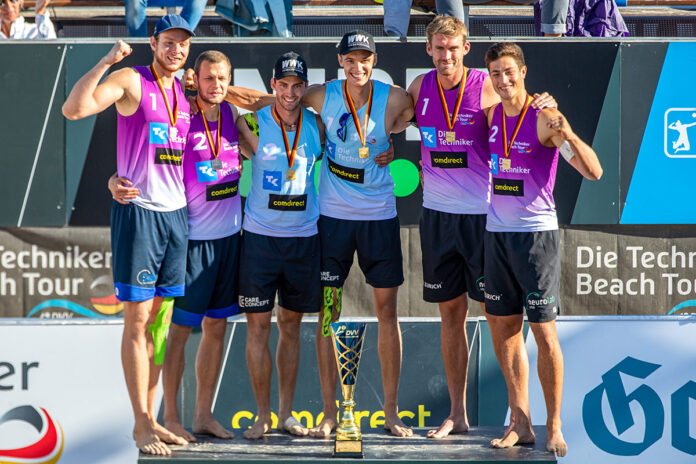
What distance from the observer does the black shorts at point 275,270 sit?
4.20 metres

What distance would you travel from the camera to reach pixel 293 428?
4.23m

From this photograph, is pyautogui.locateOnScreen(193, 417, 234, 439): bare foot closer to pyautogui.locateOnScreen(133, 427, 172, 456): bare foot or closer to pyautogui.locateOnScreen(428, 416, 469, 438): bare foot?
pyautogui.locateOnScreen(133, 427, 172, 456): bare foot

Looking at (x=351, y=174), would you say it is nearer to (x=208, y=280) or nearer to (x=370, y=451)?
(x=208, y=280)

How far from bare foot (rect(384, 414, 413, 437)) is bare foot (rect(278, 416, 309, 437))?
433 millimetres

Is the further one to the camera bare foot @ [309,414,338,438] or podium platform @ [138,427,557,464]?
bare foot @ [309,414,338,438]

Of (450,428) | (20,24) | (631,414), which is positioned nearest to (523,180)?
(450,428)

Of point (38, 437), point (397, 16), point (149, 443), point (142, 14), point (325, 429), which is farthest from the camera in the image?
point (142, 14)

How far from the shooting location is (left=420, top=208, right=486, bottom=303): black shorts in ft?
13.8

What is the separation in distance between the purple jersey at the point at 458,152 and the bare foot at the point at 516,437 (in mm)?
1097

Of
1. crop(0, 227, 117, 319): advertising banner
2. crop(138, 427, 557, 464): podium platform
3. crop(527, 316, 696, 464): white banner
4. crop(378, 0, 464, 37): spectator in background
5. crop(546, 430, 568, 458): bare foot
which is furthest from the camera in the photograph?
crop(378, 0, 464, 37): spectator in background

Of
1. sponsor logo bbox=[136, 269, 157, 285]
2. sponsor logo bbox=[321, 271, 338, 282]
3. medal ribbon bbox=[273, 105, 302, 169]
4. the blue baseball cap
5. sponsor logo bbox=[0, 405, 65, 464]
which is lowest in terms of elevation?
sponsor logo bbox=[0, 405, 65, 464]

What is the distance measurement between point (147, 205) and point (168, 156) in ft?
0.86

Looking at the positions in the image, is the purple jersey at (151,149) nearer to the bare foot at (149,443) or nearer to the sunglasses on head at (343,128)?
the sunglasses on head at (343,128)

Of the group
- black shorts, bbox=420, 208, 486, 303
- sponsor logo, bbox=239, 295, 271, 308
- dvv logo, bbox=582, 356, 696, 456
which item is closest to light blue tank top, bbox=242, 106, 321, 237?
sponsor logo, bbox=239, 295, 271, 308
